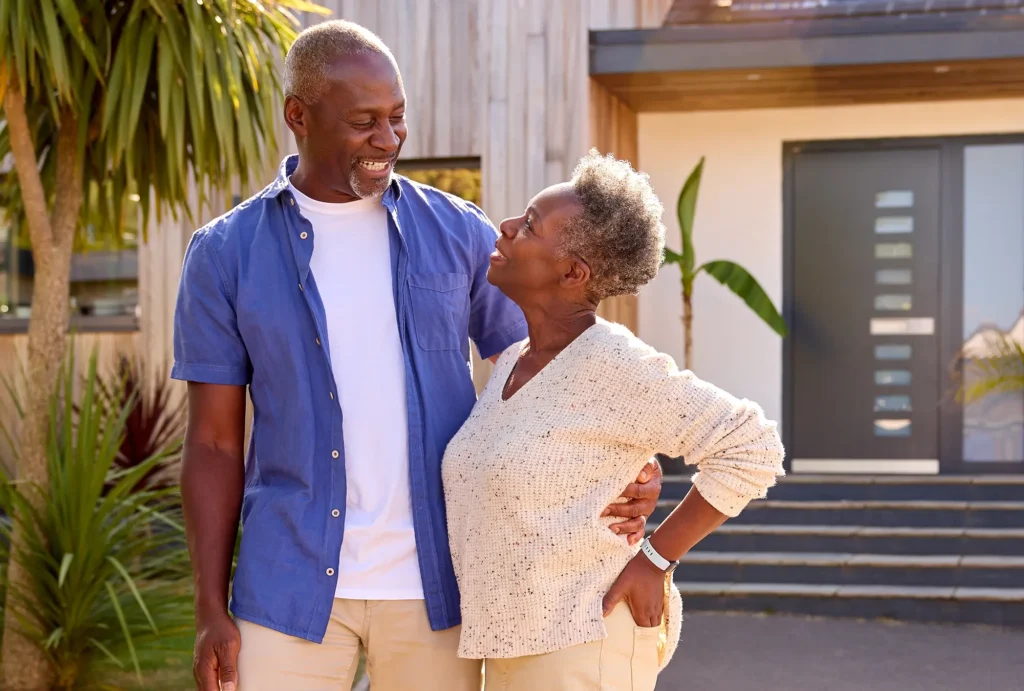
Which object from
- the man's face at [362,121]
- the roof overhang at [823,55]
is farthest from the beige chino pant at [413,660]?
the roof overhang at [823,55]

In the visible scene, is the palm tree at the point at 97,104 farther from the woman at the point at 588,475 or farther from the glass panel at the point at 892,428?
the glass panel at the point at 892,428

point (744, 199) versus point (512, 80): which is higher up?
point (512, 80)

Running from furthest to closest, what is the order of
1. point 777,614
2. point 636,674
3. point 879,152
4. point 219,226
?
point 879,152 → point 777,614 → point 219,226 → point 636,674

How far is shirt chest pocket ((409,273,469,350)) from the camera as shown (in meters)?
2.54

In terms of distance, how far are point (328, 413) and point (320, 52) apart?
689mm

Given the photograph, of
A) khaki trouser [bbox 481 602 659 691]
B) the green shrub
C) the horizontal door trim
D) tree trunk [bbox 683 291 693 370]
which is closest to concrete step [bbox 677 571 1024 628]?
tree trunk [bbox 683 291 693 370]

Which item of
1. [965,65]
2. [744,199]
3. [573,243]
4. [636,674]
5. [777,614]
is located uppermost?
[965,65]

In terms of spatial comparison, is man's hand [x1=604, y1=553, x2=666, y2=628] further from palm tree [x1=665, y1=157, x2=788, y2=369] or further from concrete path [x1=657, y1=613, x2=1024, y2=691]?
palm tree [x1=665, y1=157, x2=788, y2=369]

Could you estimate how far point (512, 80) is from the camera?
941cm

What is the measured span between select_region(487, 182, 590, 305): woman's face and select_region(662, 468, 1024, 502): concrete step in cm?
660

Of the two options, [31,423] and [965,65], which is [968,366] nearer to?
[965,65]

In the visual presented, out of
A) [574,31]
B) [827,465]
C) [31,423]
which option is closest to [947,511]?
[827,465]

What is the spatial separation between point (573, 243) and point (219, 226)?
69 cm

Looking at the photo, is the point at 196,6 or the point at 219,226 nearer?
the point at 219,226
